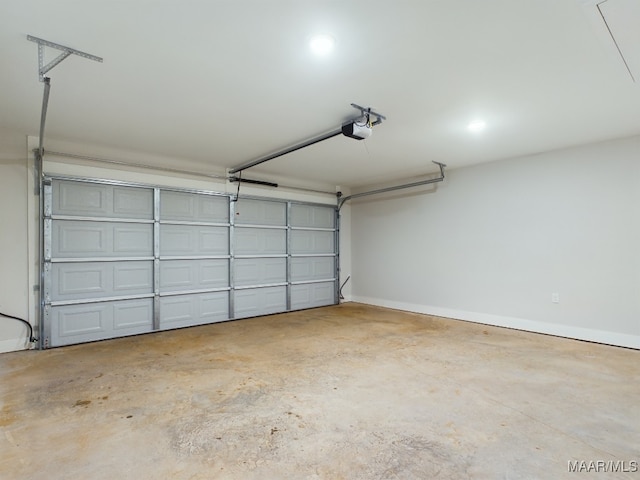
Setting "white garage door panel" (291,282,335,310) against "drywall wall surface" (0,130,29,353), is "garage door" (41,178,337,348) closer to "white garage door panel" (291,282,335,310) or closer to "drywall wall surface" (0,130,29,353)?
"white garage door panel" (291,282,335,310)

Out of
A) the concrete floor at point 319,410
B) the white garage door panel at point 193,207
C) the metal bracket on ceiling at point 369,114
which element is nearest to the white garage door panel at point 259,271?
the white garage door panel at point 193,207

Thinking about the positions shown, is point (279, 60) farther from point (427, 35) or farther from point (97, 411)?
point (97, 411)

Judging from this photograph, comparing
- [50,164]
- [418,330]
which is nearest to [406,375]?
[418,330]

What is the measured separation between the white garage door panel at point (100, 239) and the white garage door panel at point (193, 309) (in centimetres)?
81

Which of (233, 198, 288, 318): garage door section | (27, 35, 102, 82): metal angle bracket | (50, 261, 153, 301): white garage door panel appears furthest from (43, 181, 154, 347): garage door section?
(27, 35, 102, 82): metal angle bracket

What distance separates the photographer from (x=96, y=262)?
4312mm

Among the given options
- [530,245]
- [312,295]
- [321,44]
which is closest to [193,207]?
[312,295]

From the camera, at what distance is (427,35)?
6.83ft

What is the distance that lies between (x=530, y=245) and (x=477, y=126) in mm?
2060

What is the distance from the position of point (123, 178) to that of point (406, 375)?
14.0 feet

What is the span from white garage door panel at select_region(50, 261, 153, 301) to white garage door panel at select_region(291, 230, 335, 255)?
8.33ft

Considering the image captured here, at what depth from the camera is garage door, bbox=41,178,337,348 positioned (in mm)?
4098

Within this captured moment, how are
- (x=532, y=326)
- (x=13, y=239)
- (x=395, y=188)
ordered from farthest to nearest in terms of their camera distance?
(x=395, y=188) → (x=532, y=326) → (x=13, y=239)

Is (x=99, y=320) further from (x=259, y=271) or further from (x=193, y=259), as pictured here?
(x=259, y=271)
